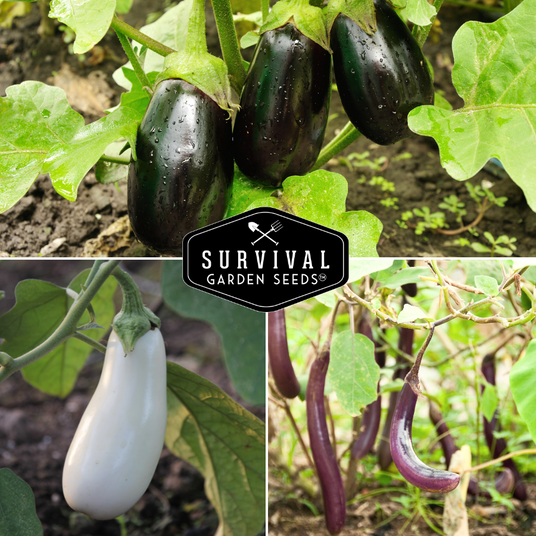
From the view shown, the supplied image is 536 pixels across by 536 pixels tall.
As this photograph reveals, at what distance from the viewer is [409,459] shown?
587mm

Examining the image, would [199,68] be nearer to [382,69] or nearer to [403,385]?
[382,69]

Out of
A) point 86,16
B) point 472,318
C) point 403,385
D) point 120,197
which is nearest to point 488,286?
point 472,318

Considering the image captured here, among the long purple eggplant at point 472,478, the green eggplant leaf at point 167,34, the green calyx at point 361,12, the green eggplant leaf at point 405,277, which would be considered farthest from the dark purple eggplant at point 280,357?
the green eggplant leaf at point 167,34

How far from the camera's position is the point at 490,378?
0.86 metres

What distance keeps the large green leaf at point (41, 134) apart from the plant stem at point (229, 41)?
0.17 metres

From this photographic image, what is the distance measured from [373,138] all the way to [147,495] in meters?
0.51

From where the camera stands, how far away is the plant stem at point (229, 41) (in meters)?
0.71

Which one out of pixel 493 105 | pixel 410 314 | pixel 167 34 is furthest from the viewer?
pixel 167 34

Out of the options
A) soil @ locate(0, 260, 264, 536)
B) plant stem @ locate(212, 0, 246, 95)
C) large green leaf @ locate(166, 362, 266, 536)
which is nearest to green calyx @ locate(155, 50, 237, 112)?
plant stem @ locate(212, 0, 246, 95)

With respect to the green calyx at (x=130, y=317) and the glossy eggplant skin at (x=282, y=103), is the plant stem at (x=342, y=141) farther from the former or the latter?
the green calyx at (x=130, y=317)

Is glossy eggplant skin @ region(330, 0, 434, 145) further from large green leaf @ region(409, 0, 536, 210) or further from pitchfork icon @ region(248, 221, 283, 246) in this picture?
pitchfork icon @ region(248, 221, 283, 246)

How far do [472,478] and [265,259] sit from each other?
49 centimetres

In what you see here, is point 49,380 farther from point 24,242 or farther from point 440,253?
point 440,253

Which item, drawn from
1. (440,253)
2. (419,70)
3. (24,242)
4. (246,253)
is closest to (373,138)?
(419,70)
